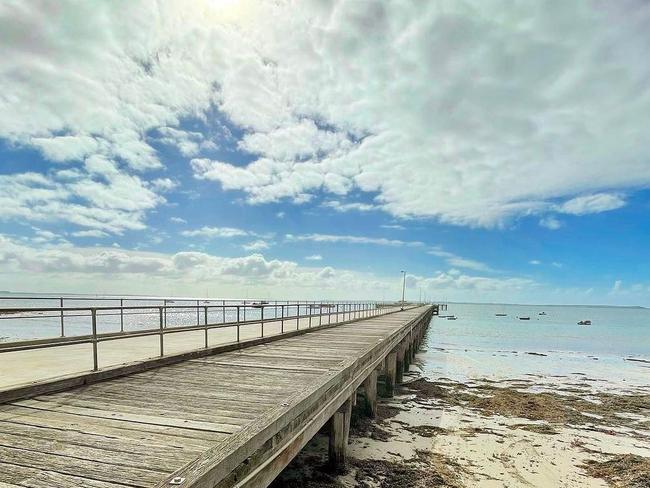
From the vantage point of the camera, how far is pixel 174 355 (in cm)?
733

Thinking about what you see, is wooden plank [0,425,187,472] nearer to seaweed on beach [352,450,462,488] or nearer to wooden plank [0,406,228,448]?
wooden plank [0,406,228,448]

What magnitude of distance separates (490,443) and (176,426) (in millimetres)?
8462

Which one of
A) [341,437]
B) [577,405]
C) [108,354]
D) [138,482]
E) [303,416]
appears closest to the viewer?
[138,482]

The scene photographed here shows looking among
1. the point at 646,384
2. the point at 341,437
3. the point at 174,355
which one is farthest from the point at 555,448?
the point at 646,384

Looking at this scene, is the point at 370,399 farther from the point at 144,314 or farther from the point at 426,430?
the point at 144,314

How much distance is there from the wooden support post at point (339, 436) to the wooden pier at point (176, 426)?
0.02 metres

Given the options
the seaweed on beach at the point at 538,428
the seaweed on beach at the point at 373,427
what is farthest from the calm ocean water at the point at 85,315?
the seaweed on beach at the point at 538,428

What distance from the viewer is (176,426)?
12.8ft

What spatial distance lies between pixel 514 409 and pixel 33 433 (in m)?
13.5

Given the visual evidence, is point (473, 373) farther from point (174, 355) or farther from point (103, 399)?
point (103, 399)

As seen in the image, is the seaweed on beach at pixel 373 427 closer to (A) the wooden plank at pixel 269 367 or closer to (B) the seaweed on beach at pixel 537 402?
(B) the seaweed on beach at pixel 537 402

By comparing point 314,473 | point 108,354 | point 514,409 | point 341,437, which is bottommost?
point 514,409

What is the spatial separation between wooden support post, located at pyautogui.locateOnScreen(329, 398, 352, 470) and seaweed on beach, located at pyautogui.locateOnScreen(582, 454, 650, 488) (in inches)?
212

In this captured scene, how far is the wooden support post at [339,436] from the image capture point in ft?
22.4
